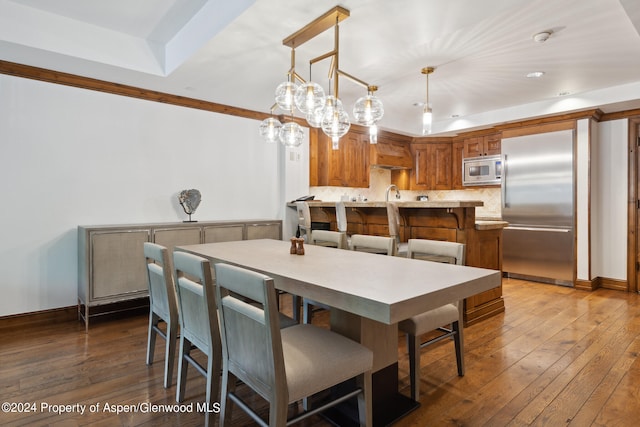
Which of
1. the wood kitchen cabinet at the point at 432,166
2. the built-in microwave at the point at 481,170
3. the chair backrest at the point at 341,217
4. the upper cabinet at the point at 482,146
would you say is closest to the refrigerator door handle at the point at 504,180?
the built-in microwave at the point at 481,170

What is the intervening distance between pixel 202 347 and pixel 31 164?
9.07ft

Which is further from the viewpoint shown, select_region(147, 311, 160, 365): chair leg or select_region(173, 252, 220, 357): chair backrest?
select_region(147, 311, 160, 365): chair leg

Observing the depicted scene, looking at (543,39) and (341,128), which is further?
(543,39)

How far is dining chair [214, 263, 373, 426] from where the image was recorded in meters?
1.26

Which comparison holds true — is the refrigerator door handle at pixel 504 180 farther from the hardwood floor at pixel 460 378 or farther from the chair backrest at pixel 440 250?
the chair backrest at pixel 440 250

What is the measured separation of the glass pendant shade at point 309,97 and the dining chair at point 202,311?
123cm

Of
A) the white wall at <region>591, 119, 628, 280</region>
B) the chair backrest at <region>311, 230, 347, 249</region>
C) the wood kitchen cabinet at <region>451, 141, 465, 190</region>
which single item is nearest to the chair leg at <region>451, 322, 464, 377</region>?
the chair backrest at <region>311, 230, 347, 249</region>

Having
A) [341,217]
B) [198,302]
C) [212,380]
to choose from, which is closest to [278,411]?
[212,380]

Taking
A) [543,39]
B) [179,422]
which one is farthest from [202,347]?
[543,39]

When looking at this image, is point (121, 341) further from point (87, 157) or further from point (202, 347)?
point (87, 157)

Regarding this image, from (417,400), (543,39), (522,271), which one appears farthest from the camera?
→ (522,271)

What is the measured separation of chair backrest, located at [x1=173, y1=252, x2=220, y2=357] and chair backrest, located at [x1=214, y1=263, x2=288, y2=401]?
10cm

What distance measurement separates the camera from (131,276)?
11.2ft

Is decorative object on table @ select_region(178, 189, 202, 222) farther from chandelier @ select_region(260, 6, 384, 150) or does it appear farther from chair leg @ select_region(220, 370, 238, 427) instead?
chair leg @ select_region(220, 370, 238, 427)
